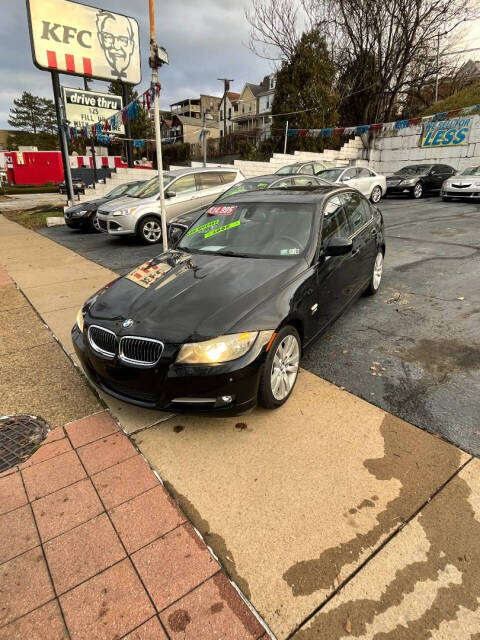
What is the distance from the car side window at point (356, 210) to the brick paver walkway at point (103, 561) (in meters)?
3.39

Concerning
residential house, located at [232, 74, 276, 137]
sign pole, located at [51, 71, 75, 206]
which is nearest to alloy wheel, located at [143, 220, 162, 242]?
sign pole, located at [51, 71, 75, 206]

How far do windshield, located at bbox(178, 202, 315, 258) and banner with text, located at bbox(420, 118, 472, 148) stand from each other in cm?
2046

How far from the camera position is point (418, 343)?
4.04 meters

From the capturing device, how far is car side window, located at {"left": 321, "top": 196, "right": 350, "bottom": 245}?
3.69 metres

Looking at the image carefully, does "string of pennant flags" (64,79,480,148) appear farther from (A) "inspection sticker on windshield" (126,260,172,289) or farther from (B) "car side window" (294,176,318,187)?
(B) "car side window" (294,176,318,187)

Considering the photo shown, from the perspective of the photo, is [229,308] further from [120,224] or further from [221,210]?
[120,224]

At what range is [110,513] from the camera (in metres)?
2.17

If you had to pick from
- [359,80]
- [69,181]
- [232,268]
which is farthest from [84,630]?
[359,80]

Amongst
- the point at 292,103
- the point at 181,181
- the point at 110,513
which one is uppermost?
the point at 292,103

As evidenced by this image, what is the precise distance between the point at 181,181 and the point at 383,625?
380 inches

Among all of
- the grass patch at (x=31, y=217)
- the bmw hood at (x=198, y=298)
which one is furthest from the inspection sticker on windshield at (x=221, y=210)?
the grass patch at (x=31, y=217)

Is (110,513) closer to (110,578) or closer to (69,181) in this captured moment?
(110,578)

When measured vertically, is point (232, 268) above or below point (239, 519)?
above

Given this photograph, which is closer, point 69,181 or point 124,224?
point 124,224
